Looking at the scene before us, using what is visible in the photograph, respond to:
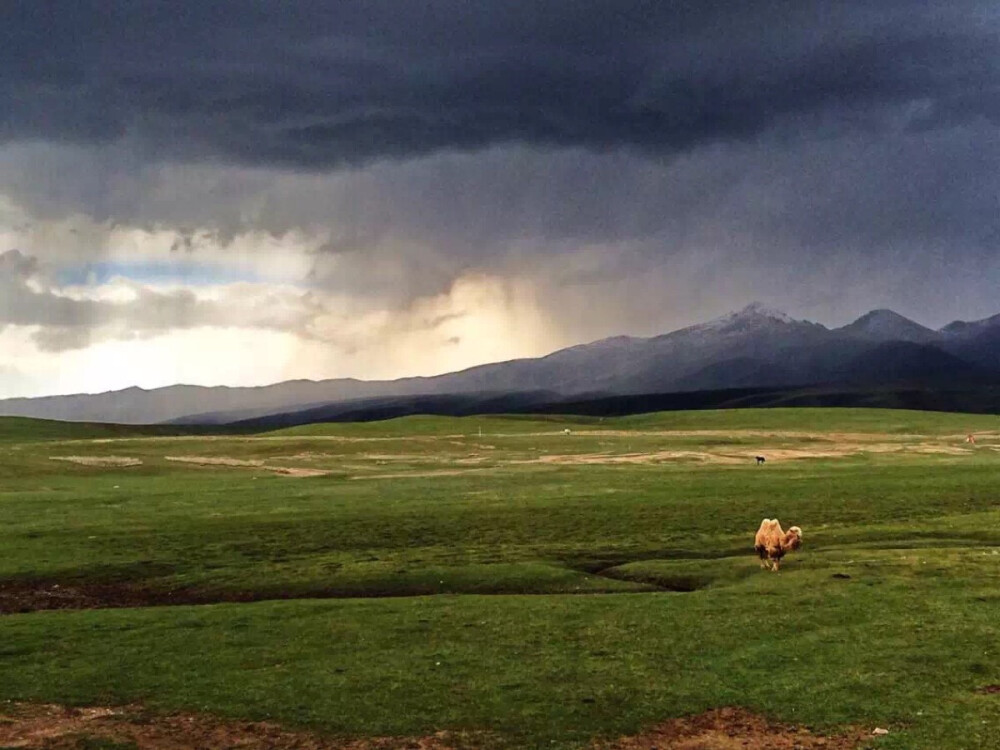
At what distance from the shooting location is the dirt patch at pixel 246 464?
321ft

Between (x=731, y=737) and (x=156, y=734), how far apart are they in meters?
13.3

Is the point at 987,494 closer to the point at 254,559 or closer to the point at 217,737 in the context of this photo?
the point at 254,559

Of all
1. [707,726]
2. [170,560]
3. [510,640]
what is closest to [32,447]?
[170,560]

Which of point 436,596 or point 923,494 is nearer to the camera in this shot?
point 436,596

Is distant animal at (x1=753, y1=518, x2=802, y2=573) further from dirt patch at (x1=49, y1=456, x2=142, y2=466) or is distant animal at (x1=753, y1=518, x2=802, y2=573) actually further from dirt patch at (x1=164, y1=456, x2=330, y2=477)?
dirt patch at (x1=49, y1=456, x2=142, y2=466)

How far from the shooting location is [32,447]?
131 m

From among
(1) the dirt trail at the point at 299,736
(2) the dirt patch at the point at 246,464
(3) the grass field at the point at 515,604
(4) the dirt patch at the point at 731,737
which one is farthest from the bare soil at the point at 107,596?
(2) the dirt patch at the point at 246,464

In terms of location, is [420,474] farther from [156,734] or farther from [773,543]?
[156,734]

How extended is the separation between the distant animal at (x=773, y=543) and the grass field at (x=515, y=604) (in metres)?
0.68

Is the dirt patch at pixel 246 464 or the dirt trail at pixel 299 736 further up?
the dirt patch at pixel 246 464

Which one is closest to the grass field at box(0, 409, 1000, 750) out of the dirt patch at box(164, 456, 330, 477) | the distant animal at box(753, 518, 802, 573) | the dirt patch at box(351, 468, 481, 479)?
the distant animal at box(753, 518, 802, 573)

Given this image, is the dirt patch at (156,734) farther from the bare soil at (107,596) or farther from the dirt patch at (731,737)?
the bare soil at (107,596)

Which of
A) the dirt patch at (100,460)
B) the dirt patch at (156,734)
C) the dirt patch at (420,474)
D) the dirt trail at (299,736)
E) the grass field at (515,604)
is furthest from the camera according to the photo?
the dirt patch at (100,460)

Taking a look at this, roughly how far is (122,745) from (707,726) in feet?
44.0
